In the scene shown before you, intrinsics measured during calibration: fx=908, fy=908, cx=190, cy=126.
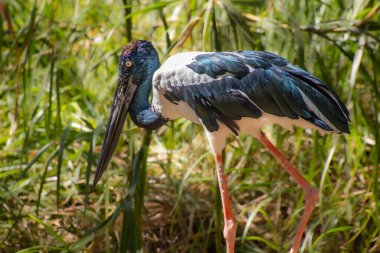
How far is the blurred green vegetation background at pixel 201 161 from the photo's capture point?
4621 millimetres

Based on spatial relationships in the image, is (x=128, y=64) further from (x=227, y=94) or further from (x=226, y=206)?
(x=226, y=206)

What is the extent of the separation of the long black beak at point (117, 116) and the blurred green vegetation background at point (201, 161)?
3.8 inches

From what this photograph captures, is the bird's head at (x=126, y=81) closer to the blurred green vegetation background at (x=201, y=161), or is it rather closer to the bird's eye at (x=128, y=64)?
the bird's eye at (x=128, y=64)

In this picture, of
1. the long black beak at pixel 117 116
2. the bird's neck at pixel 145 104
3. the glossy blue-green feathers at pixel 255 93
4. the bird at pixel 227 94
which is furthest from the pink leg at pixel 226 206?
Answer: the long black beak at pixel 117 116

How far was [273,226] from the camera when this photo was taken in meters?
5.02

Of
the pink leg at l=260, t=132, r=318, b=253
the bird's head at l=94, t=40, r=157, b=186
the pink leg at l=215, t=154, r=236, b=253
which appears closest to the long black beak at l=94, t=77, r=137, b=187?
the bird's head at l=94, t=40, r=157, b=186

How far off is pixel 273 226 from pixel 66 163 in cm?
125

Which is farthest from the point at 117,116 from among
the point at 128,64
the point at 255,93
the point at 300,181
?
the point at 300,181

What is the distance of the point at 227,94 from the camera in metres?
3.84

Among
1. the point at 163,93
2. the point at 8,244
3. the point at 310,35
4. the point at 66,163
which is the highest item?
the point at 310,35

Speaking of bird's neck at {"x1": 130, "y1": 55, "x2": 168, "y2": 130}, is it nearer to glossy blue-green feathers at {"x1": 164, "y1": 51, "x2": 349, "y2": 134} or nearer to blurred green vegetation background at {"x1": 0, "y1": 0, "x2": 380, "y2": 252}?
glossy blue-green feathers at {"x1": 164, "y1": 51, "x2": 349, "y2": 134}

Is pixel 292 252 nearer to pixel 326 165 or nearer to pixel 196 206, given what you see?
pixel 326 165

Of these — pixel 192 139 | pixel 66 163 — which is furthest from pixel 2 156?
pixel 192 139

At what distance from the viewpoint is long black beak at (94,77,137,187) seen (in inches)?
165
